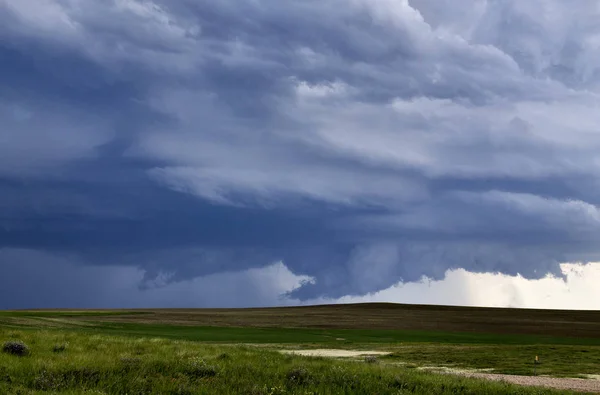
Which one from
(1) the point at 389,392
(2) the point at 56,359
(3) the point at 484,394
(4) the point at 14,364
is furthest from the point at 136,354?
(3) the point at 484,394

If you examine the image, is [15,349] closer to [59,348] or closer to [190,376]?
[59,348]

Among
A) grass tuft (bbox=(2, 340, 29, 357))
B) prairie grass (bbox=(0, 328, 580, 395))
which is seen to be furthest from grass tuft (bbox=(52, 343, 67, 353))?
grass tuft (bbox=(2, 340, 29, 357))

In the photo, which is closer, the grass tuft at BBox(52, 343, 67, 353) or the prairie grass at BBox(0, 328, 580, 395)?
the prairie grass at BBox(0, 328, 580, 395)

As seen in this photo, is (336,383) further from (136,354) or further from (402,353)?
(402,353)

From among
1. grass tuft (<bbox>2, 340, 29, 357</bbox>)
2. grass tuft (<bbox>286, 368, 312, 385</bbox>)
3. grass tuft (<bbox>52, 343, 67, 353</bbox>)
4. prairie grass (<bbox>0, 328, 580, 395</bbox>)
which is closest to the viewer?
prairie grass (<bbox>0, 328, 580, 395</bbox>)

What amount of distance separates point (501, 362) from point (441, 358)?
464cm

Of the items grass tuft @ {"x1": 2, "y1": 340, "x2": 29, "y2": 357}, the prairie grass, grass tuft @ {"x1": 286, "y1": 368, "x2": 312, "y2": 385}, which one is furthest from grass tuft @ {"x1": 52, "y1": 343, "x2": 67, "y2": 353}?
grass tuft @ {"x1": 286, "y1": 368, "x2": 312, "y2": 385}

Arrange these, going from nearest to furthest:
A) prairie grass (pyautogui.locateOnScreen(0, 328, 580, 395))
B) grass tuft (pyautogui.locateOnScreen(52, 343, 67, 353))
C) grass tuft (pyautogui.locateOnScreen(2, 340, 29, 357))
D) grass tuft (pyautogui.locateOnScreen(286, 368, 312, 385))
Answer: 1. prairie grass (pyautogui.locateOnScreen(0, 328, 580, 395))
2. grass tuft (pyautogui.locateOnScreen(286, 368, 312, 385))
3. grass tuft (pyautogui.locateOnScreen(2, 340, 29, 357))
4. grass tuft (pyautogui.locateOnScreen(52, 343, 67, 353))

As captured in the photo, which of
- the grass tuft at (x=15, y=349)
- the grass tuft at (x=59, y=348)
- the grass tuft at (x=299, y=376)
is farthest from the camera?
the grass tuft at (x=59, y=348)

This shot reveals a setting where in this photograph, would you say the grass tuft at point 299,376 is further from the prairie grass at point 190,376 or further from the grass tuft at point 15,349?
the grass tuft at point 15,349

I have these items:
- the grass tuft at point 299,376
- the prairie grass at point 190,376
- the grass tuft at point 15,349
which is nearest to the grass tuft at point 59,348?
the prairie grass at point 190,376

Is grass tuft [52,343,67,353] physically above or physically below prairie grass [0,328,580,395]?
above

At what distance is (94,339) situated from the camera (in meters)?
29.3

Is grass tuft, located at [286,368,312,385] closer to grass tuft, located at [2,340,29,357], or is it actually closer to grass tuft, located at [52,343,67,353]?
grass tuft, located at [52,343,67,353]
